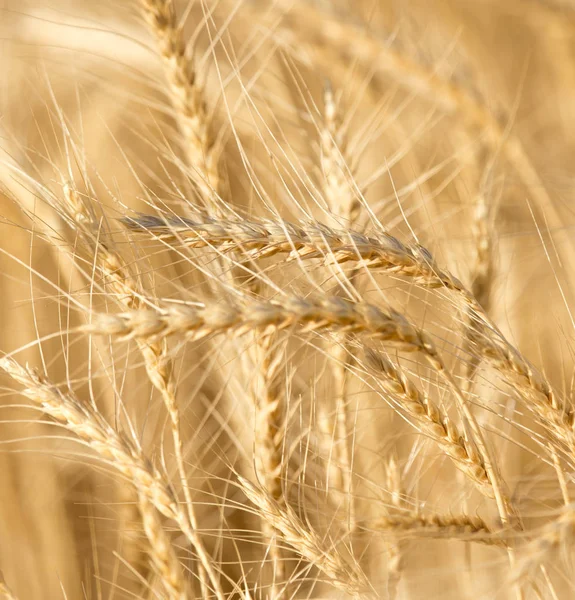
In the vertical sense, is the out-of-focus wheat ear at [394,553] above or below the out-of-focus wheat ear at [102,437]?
below

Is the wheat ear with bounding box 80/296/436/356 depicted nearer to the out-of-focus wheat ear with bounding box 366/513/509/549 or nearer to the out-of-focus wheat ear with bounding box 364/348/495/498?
the out-of-focus wheat ear with bounding box 364/348/495/498

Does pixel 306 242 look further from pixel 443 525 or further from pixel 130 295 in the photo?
pixel 443 525

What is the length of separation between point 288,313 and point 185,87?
24.7 inches

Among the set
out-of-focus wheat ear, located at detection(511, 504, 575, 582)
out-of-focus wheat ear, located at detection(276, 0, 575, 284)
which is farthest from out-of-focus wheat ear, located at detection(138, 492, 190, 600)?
out-of-focus wheat ear, located at detection(276, 0, 575, 284)

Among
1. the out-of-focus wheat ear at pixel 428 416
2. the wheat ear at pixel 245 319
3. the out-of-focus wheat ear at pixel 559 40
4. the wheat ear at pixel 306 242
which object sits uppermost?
the out-of-focus wheat ear at pixel 559 40

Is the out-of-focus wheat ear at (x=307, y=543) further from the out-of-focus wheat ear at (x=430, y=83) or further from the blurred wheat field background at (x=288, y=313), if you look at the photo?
the out-of-focus wheat ear at (x=430, y=83)

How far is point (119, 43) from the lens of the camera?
1464 mm

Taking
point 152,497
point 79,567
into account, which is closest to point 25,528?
point 79,567

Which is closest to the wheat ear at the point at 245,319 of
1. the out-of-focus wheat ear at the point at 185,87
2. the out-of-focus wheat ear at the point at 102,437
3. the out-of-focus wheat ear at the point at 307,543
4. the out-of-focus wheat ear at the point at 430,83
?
the out-of-focus wheat ear at the point at 102,437

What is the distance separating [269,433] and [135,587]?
876 mm

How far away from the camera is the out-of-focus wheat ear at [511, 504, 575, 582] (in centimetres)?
52

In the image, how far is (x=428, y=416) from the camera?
806 mm

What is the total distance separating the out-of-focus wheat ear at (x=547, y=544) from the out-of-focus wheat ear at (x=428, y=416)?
0.23 m

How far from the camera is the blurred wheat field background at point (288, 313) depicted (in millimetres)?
788
